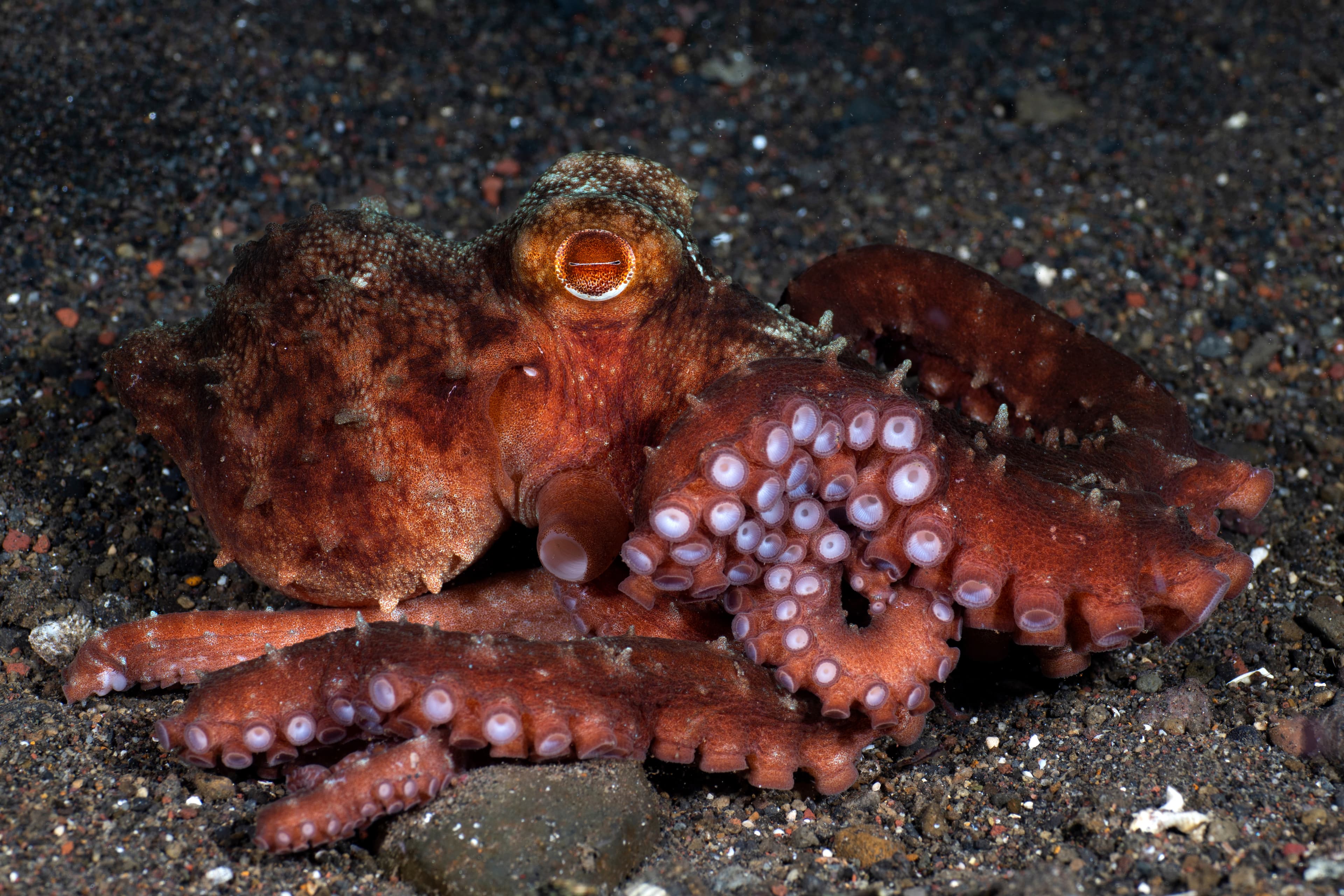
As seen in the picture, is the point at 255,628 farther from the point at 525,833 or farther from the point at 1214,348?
the point at 1214,348

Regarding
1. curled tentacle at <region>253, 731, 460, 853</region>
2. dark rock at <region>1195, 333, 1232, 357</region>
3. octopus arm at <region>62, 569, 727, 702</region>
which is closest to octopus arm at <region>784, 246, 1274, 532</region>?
octopus arm at <region>62, 569, 727, 702</region>

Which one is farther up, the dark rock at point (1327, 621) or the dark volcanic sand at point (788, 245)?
the dark volcanic sand at point (788, 245)

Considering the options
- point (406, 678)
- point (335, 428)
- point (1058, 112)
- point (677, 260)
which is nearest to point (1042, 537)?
point (677, 260)

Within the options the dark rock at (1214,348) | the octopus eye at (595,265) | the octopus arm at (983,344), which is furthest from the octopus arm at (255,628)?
the dark rock at (1214,348)

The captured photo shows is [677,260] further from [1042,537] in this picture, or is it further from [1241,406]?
[1241,406]

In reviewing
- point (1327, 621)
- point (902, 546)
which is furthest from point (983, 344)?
point (1327, 621)

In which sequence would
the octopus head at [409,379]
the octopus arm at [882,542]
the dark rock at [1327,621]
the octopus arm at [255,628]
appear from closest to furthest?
the octopus arm at [882,542], the octopus head at [409,379], the octopus arm at [255,628], the dark rock at [1327,621]

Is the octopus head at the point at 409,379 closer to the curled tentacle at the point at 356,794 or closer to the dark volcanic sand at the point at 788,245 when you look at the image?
the curled tentacle at the point at 356,794

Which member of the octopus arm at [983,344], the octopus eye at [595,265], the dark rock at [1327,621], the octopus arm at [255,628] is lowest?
the dark rock at [1327,621]

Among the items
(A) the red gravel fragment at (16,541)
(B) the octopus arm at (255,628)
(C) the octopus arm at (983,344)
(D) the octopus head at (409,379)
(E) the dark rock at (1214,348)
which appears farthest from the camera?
(E) the dark rock at (1214,348)
